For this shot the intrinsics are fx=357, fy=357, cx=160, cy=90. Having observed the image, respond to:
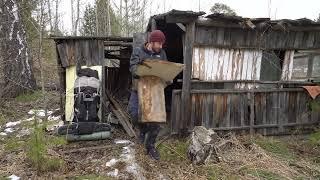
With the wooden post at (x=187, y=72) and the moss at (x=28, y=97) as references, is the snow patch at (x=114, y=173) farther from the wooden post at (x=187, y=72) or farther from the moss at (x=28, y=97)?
the moss at (x=28, y=97)

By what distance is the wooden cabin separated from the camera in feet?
26.3

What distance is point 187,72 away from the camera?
26.2 ft

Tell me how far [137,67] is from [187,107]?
2.25 m

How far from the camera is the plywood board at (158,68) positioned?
19.7 feet

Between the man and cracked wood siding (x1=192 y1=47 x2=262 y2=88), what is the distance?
6.07 feet

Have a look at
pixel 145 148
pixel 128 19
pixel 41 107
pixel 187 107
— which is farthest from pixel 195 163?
pixel 128 19

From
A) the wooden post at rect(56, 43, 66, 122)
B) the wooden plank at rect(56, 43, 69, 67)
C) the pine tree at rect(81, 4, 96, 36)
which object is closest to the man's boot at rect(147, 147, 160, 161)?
the wooden post at rect(56, 43, 66, 122)

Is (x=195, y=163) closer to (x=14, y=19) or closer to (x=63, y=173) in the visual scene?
(x=63, y=173)

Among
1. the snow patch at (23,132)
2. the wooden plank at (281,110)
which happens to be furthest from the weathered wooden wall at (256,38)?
the snow patch at (23,132)

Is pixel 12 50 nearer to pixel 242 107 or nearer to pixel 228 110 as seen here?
pixel 228 110

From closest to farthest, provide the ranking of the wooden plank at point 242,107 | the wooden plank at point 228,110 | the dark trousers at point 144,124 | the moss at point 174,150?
1. the dark trousers at point 144,124
2. the moss at point 174,150
3. the wooden plank at point 228,110
4. the wooden plank at point 242,107

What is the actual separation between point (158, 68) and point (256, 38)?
140 inches

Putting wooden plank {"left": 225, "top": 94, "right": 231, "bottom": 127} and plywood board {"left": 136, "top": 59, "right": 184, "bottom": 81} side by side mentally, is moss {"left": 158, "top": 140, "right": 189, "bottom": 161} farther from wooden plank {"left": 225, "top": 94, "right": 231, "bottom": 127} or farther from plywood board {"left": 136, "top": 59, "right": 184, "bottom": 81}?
plywood board {"left": 136, "top": 59, "right": 184, "bottom": 81}

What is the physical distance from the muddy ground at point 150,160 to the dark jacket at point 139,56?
5.55ft
